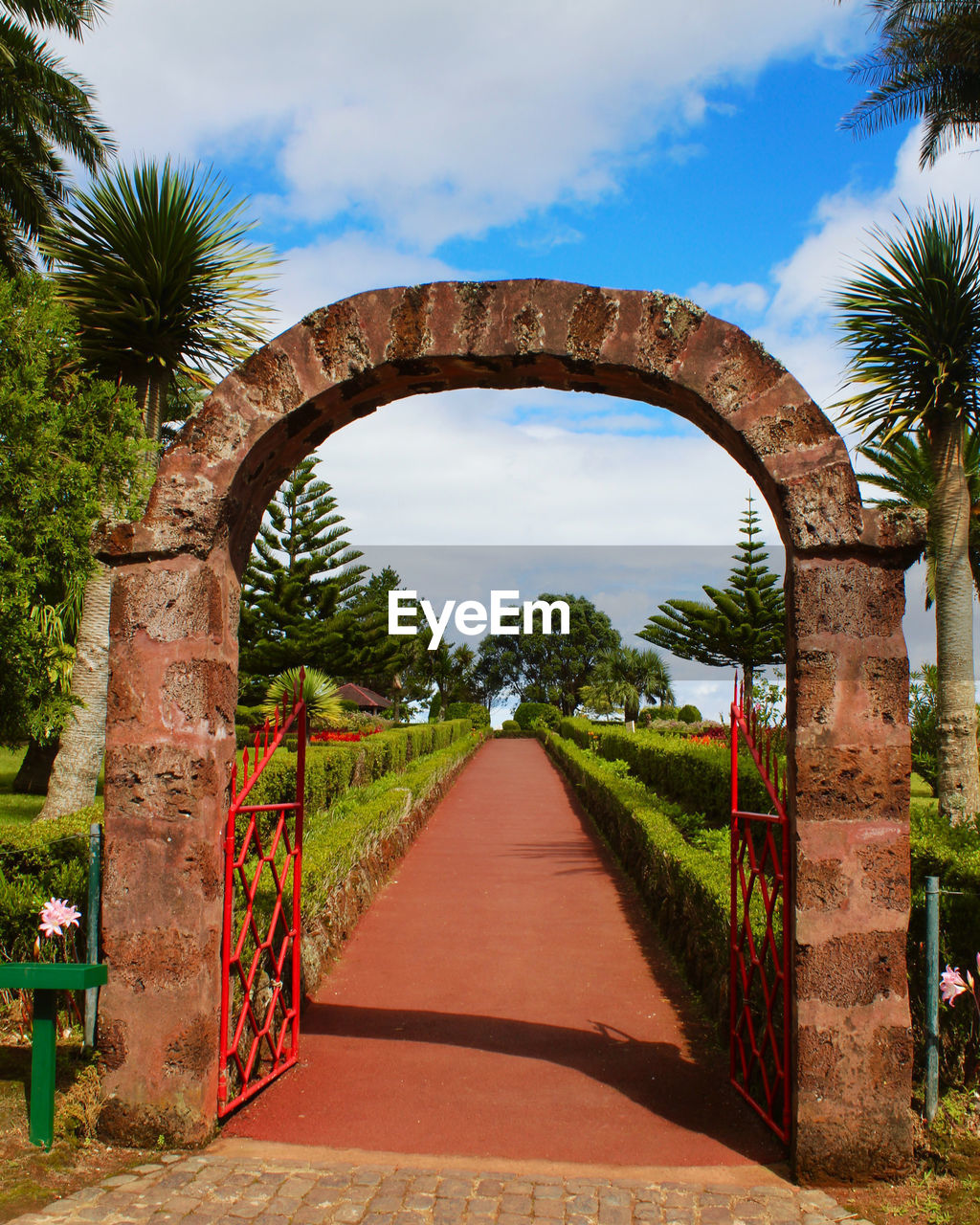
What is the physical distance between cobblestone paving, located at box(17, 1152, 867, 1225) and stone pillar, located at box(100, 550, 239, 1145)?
299 mm

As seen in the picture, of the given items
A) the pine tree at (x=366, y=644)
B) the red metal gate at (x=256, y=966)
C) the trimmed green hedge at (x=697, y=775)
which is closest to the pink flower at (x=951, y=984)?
the red metal gate at (x=256, y=966)

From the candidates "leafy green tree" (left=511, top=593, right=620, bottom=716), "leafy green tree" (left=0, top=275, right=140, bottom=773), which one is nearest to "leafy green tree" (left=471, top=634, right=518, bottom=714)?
"leafy green tree" (left=511, top=593, right=620, bottom=716)

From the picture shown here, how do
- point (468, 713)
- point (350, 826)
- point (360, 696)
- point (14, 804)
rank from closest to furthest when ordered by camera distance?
Result: 1. point (350, 826)
2. point (14, 804)
3. point (360, 696)
4. point (468, 713)

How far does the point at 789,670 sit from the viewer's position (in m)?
3.61

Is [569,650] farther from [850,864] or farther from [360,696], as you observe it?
[850,864]

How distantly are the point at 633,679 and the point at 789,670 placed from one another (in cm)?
3916

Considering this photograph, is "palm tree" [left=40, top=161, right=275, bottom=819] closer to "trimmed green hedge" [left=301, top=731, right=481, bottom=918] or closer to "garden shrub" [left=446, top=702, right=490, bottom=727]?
"trimmed green hedge" [left=301, top=731, right=481, bottom=918]

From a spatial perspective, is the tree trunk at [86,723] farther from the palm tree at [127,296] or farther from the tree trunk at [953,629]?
the tree trunk at [953,629]

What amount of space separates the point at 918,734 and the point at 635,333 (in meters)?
14.8

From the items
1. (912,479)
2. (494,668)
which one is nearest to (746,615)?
(912,479)

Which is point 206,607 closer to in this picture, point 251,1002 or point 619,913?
point 251,1002

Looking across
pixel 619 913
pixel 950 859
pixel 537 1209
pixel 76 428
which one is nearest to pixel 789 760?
pixel 950 859

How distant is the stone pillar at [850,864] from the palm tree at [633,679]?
34.1 metres

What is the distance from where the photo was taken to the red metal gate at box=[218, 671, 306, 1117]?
3721mm
